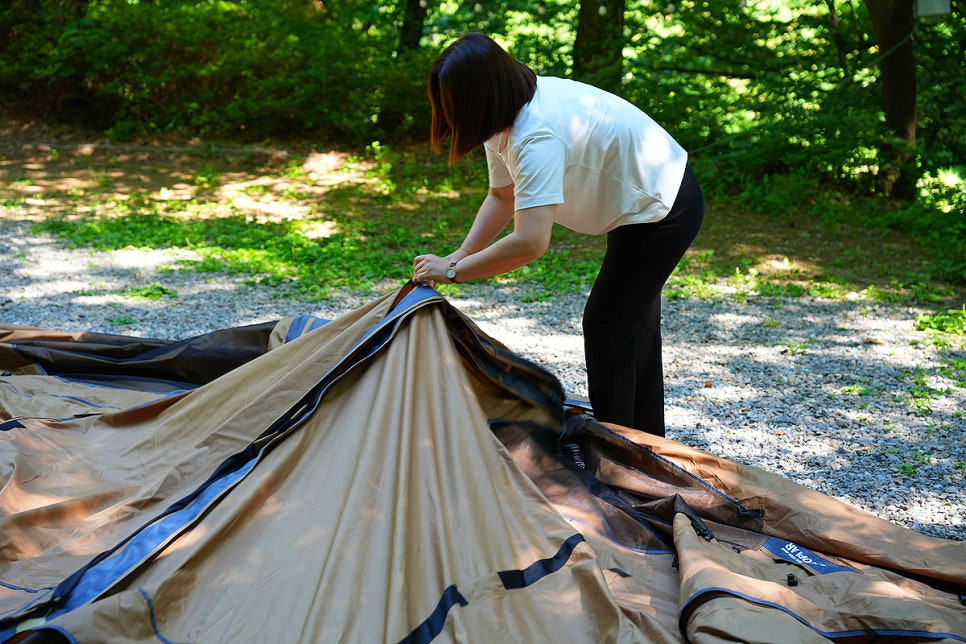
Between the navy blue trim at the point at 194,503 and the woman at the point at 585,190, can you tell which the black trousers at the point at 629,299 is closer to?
the woman at the point at 585,190

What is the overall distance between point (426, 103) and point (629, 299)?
7.02 m

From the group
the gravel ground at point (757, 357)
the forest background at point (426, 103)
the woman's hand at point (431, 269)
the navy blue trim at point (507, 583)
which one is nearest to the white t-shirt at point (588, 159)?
the woman's hand at point (431, 269)

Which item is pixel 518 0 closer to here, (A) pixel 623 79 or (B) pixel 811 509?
(A) pixel 623 79

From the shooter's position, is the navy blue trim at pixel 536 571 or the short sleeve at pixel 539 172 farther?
Result: the short sleeve at pixel 539 172

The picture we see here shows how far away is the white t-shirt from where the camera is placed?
7.70 feet

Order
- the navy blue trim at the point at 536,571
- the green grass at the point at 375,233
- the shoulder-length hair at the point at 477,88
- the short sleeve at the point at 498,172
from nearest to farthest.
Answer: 1. the navy blue trim at the point at 536,571
2. the shoulder-length hair at the point at 477,88
3. the short sleeve at the point at 498,172
4. the green grass at the point at 375,233

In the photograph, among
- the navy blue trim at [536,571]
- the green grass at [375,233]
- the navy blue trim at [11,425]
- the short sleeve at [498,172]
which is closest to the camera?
the navy blue trim at [536,571]

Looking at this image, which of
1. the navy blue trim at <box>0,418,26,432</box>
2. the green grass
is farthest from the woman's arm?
the green grass

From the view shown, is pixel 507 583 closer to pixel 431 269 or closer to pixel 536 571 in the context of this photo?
pixel 536 571

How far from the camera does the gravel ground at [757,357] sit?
3.25 m

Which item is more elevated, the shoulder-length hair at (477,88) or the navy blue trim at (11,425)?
the shoulder-length hair at (477,88)

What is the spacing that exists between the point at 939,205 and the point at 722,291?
2429mm

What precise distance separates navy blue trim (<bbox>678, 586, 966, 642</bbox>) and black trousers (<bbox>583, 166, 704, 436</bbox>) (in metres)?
1.00

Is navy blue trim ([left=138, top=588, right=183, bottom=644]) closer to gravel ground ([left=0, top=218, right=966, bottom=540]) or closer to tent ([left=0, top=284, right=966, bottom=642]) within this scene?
tent ([left=0, top=284, right=966, bottom=642])
